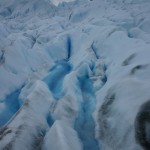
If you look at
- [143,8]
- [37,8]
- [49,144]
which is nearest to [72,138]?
[49,144]

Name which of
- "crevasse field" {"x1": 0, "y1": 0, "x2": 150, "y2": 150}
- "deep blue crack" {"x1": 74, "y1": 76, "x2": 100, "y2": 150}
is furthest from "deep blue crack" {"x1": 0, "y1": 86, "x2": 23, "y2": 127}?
"deep blue crack" {"x1": 74, "y1": 76, "x2": 100, "y2": 150}

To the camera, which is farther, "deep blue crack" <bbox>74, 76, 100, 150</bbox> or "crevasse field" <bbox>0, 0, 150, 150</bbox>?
"deep blue crack" <bbox>74, 76, 100, 150</bbox>

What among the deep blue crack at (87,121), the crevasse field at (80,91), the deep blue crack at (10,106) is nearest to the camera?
the crevasse field at (80,91)

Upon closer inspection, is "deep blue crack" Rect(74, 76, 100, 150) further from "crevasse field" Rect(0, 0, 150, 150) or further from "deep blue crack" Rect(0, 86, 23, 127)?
"deep blue crack" Rect(0, 86, 23, 127)

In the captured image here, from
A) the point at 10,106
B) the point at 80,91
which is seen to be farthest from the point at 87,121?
the point at 10,106

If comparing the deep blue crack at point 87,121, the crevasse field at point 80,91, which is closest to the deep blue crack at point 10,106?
the crevasse field at point 80,91

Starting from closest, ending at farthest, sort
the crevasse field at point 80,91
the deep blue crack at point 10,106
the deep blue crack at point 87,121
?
1. the crevasse field at point 80,91
2. the deep blue crack at point 87,121
3. the deep blue crack at point 10,106

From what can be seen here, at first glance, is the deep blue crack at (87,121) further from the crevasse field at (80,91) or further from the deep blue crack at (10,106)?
the deep blue crack at (10,106)

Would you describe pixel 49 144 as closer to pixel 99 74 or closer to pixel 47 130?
pixel 47 130
